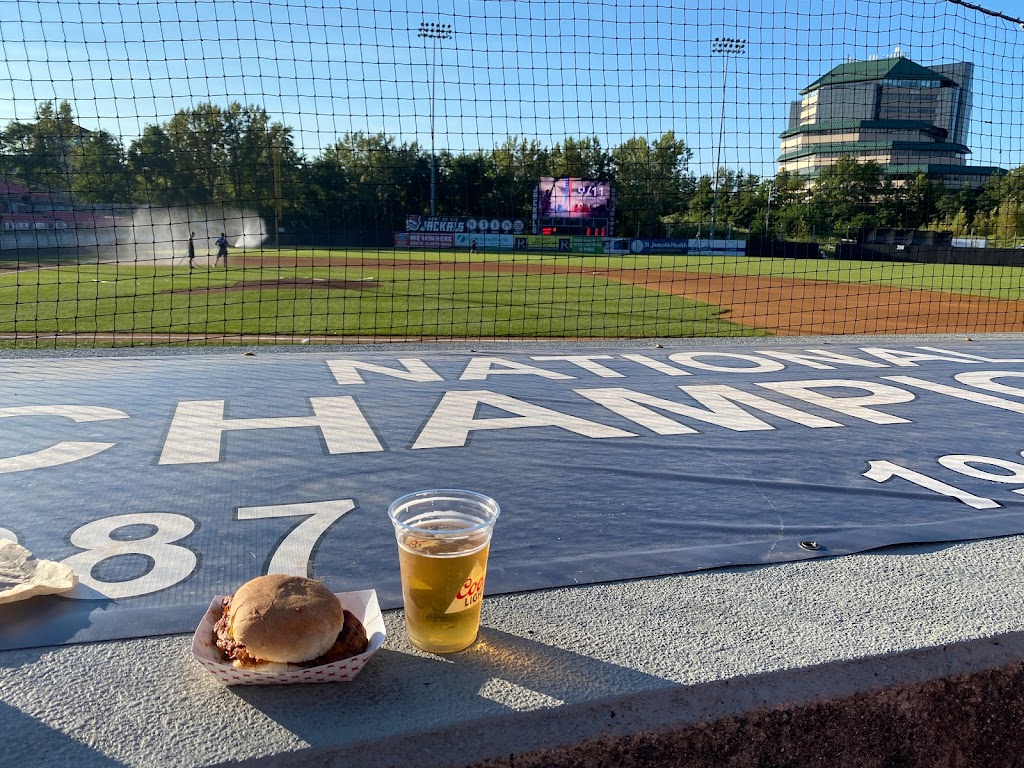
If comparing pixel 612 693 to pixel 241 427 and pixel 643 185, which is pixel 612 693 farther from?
pixel 643 185

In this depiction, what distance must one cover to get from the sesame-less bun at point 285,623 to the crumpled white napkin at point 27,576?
670 mm

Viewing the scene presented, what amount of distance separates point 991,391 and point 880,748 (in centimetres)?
Answer: 374

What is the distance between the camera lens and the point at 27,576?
73.4 inches

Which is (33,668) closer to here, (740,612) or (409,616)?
(409,616)

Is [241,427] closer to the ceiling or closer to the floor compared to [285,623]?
closer to the floor

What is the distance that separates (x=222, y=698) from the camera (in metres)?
1.46

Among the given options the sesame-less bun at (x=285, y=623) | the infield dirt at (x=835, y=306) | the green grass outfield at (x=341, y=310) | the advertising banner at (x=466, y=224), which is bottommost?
the infield dirt at (x=835, y=306)

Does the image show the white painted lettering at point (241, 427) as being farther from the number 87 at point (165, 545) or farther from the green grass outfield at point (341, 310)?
the green grass outfield at point (341, 310)

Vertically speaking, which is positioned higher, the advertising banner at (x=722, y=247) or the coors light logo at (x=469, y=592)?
the coors light logo at (x=469, y=592)

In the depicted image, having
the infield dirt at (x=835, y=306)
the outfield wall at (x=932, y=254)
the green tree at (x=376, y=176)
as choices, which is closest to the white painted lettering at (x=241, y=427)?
the infield dirt at (x=835, y=306)

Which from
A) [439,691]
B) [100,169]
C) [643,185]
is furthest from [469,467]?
[643,185]

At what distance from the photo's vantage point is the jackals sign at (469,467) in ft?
6.98

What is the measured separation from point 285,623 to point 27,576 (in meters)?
0.91

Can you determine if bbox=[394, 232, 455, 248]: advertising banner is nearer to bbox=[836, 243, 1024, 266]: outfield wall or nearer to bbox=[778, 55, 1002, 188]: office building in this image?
bbox=[836, 243, 1024, 266]: outfield wall
